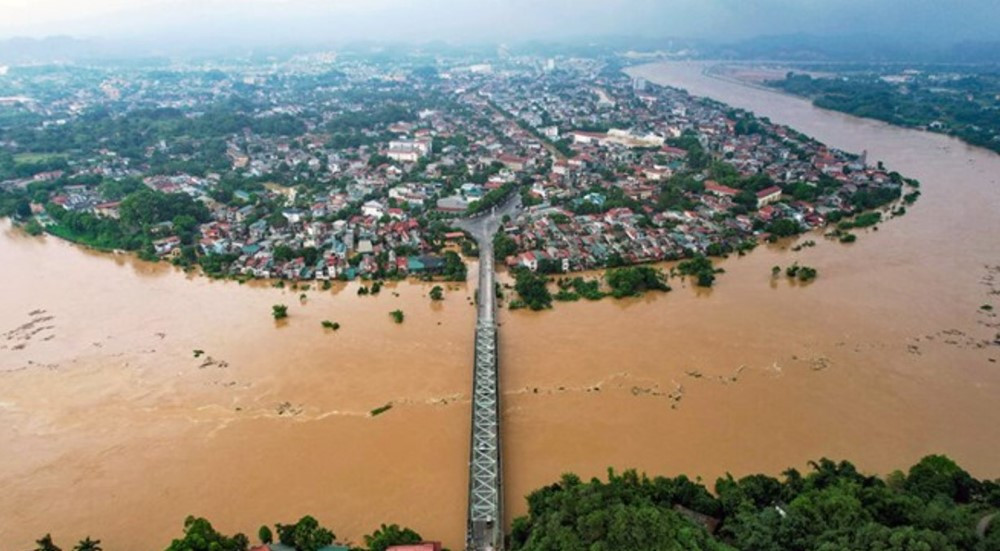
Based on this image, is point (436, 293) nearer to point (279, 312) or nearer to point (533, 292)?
point (533, 292)

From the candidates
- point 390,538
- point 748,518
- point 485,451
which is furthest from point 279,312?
point 748,518

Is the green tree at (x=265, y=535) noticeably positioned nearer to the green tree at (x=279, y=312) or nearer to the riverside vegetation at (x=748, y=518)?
the riverside vegetation at (x=748, y=518)

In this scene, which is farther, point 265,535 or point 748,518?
point 265,535

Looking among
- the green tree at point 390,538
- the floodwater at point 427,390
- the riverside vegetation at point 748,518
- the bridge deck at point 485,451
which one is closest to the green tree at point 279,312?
the floodwater at point 427,390

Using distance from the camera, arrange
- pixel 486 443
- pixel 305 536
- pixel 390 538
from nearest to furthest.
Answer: pixel 390 538
pixel 305 536
pixel 486 443

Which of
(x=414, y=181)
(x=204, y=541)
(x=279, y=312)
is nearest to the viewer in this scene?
(x=204, y=541)

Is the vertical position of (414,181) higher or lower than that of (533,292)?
higher
